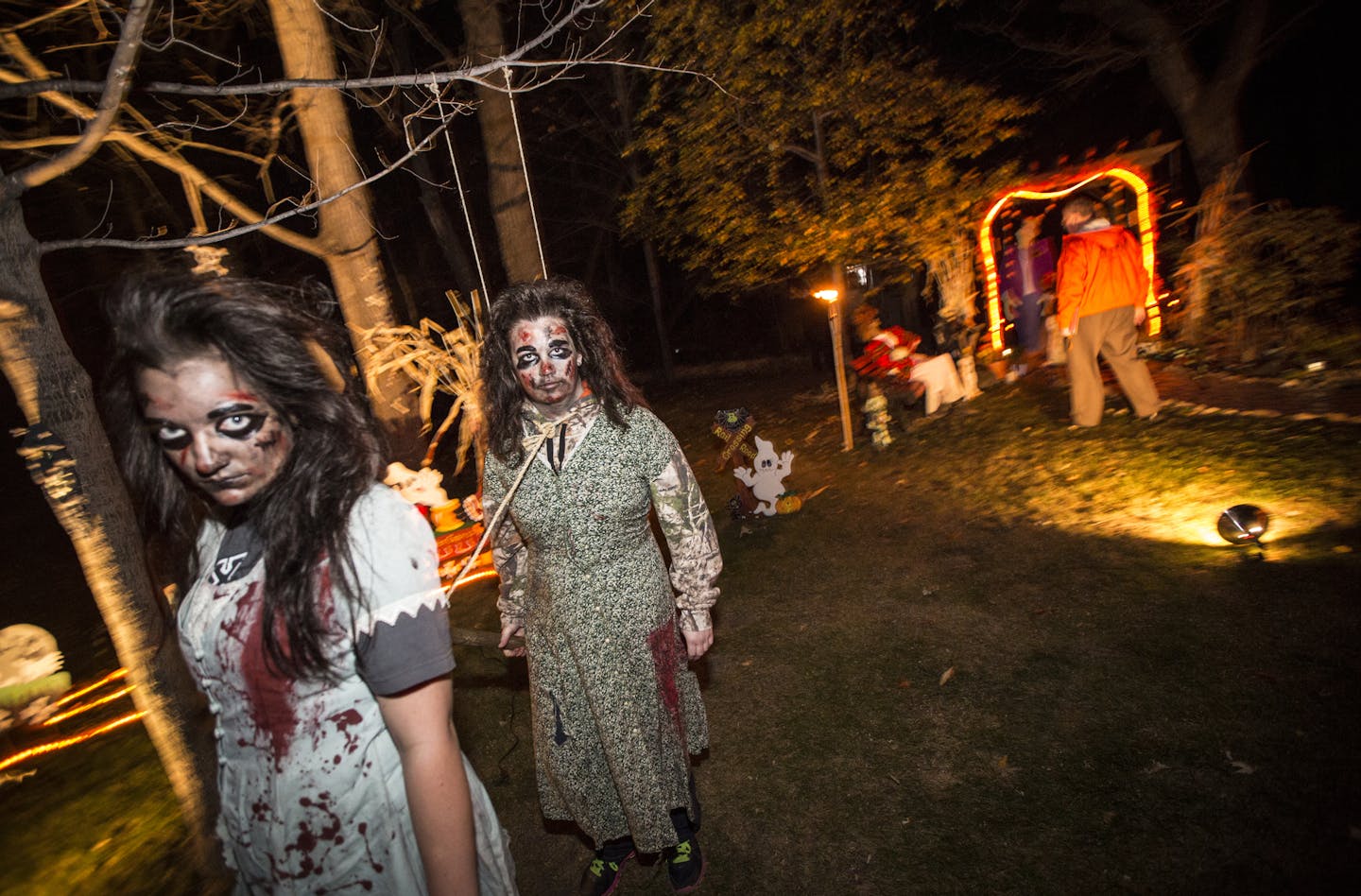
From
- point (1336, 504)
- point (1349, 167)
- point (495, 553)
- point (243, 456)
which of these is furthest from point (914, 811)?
point (1349, 167)

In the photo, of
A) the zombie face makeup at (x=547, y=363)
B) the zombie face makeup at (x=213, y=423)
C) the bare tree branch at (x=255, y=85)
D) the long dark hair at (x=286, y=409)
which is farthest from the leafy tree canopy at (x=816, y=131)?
the zombie face makeup at (x=213, y=423)

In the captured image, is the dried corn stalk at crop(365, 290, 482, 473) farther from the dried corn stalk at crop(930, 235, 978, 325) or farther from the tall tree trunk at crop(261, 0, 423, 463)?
the dried corn stalk at crop(930, 235, 978, 325)

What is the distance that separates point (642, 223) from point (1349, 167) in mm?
10981

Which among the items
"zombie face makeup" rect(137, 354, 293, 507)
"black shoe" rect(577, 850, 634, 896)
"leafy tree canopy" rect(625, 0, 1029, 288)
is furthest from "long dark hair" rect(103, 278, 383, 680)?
"leafy tree canopy" rect(625, 0, 1029, 288)

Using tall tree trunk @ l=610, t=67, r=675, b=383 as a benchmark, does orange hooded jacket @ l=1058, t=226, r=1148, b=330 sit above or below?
below

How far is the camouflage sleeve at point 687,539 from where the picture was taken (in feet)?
8.05

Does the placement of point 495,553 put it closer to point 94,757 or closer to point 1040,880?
point 1040,880

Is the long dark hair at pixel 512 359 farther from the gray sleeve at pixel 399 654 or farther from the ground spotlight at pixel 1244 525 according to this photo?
the ground spotlight at pixel 1244 525

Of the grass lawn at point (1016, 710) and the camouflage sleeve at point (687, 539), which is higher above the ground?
the camouflage sleeve at point (687, 539)

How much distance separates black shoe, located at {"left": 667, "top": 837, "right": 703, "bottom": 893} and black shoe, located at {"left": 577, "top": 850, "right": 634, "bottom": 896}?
0.70 feet

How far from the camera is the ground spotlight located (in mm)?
4082

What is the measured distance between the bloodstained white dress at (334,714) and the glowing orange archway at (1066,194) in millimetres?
8704

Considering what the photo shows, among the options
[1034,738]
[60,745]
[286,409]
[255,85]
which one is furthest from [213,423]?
[60,745]

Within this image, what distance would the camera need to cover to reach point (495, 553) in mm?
2688
